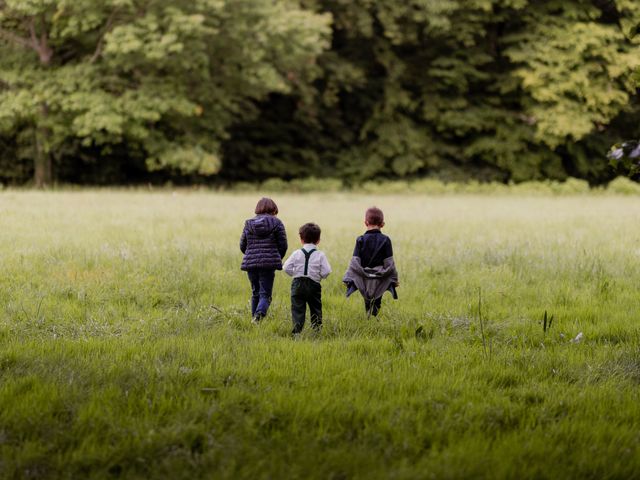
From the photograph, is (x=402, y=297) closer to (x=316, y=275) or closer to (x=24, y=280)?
(x=316, y=275)

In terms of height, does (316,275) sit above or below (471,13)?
below

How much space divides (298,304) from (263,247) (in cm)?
81

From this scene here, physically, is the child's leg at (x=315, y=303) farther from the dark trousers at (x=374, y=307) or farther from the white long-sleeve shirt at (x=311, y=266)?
the dark trousers at (x=374, y=307)

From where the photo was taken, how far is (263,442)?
12.8 feet

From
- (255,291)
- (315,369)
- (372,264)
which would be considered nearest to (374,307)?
(372,264)

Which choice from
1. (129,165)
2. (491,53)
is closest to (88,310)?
(129,165)

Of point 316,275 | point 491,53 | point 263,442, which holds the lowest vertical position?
point 263,442

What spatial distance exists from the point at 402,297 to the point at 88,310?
11.8 feet

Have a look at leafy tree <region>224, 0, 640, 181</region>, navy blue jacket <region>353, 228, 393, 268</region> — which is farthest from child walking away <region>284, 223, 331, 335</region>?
leafy tree <region>224, 0, 640, 181</region>

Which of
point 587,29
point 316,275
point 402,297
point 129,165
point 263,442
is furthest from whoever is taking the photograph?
point 129,165

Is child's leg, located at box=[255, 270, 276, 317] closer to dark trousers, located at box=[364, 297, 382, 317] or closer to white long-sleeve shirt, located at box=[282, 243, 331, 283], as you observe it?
white long-sleeve shirt, located at box=[282, 243, 331, 283]

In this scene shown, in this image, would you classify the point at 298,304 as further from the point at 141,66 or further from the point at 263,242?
the point at 141,66

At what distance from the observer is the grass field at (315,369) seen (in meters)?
3.75

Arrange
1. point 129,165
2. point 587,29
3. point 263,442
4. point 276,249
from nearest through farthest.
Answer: point 263,442 → point 276,249 → point 587,29 → point 129,165
